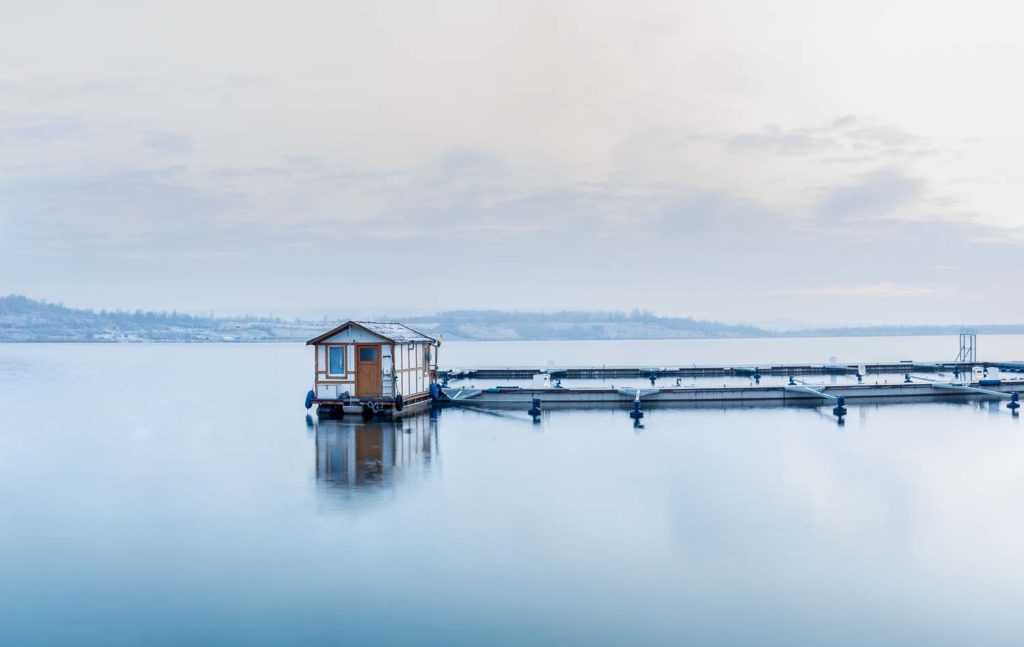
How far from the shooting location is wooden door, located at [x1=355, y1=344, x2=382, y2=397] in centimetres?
3272

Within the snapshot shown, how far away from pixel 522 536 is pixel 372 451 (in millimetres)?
10574

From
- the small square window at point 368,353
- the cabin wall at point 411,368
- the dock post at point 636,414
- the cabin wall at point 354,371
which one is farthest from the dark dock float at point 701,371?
the small square window at point 368,353

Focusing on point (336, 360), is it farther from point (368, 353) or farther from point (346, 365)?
point (368, 353)

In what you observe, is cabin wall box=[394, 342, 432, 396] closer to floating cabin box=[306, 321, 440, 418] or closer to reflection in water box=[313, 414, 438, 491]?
floating cabin box=[306, 321, 440, 418]

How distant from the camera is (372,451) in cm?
2650

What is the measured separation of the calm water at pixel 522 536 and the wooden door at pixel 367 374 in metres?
1.77

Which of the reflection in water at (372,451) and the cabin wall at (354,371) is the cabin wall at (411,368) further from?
the reflection in water at (372,451)

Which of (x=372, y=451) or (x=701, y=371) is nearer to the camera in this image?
(x=372, y=451)

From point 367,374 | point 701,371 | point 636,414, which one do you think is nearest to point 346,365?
point 367,374

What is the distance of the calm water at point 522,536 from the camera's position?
1231cm

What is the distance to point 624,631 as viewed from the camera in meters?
11.9

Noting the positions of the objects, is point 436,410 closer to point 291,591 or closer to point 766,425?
point 766,425

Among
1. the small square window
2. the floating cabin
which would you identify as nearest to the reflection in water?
the floating cabin

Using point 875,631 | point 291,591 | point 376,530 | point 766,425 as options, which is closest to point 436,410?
point 766,425
